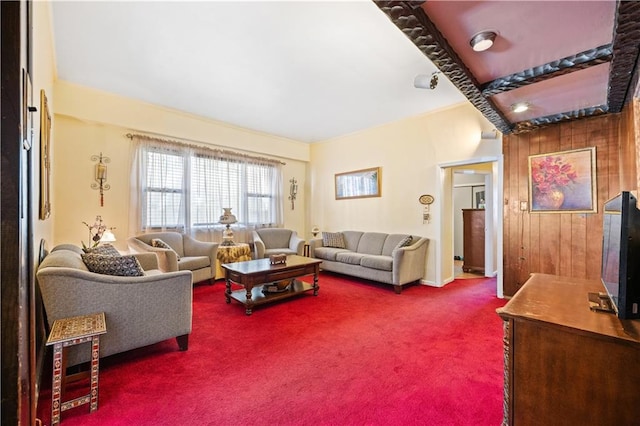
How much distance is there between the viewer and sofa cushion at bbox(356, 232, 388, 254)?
16.5ft

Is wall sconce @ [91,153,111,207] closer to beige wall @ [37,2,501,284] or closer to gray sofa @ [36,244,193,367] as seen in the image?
beige wall @ [37,2,501,284]

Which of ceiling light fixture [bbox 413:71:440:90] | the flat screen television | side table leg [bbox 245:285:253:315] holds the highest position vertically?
ceiling light fixture [bbox 413:71:440:90]

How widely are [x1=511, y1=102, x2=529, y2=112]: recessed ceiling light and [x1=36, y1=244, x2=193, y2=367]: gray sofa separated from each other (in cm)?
335

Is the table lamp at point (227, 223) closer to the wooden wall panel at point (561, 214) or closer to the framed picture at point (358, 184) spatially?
the framed picture at point (358, 184)

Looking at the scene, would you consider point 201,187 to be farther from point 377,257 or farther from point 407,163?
point 407,163

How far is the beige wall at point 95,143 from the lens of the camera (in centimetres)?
380

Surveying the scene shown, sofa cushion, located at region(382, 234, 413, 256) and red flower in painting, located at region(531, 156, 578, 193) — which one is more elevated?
red flower in painting, located at region(531, 156, 578, 193)

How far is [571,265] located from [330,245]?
3.50 m

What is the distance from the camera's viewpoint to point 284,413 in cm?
167

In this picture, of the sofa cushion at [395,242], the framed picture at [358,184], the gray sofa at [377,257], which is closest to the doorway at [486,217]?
the gray sofa at [377,257]

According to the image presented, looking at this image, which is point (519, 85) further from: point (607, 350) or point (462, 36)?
point (607, 350)

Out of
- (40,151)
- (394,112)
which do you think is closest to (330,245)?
(394,112)

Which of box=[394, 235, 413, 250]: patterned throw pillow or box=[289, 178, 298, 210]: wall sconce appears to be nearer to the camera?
box=[394, 235, 413, 250]: patterned throw pillow

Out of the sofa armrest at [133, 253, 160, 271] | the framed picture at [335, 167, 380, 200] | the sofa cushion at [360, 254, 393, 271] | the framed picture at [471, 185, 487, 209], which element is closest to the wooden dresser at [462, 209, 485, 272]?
the framed picture at [471, 185, 487, 209]
